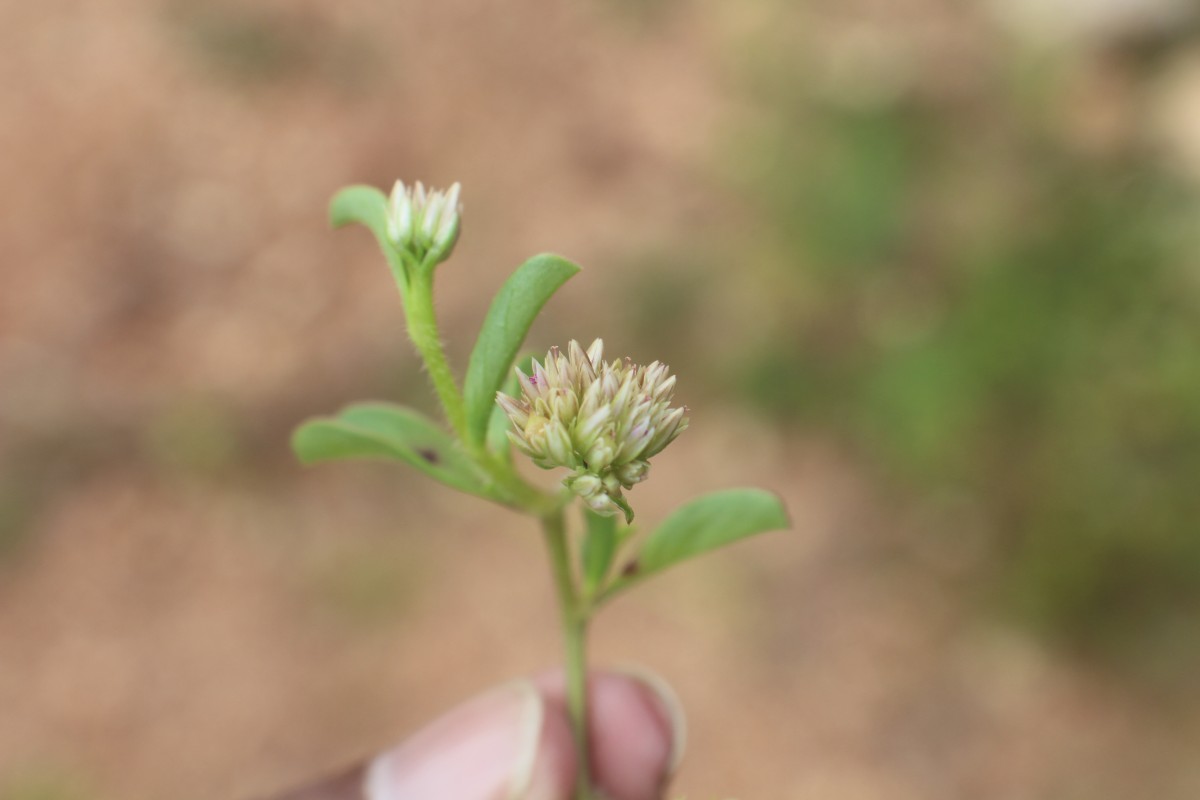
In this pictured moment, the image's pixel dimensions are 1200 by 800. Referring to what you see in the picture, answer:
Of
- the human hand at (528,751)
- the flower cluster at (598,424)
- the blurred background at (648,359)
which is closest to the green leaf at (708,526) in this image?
the flower cluster at (598,424)

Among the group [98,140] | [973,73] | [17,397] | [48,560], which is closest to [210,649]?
[48,560]

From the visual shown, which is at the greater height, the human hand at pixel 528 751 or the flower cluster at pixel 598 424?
the flower cluster at pixel 598 424

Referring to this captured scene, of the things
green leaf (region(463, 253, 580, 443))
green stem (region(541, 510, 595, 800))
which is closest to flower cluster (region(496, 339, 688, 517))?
green leaf (region(463, 253, 580, 443))

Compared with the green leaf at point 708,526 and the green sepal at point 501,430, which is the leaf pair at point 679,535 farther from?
the green sepal at point 501,430

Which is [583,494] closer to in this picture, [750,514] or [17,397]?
[750,514]

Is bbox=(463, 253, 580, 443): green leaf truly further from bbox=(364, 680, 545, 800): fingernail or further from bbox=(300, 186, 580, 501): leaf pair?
bbox=(364, 680, 545, 800): fingernail

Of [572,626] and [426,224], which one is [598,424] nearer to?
[426,224]
